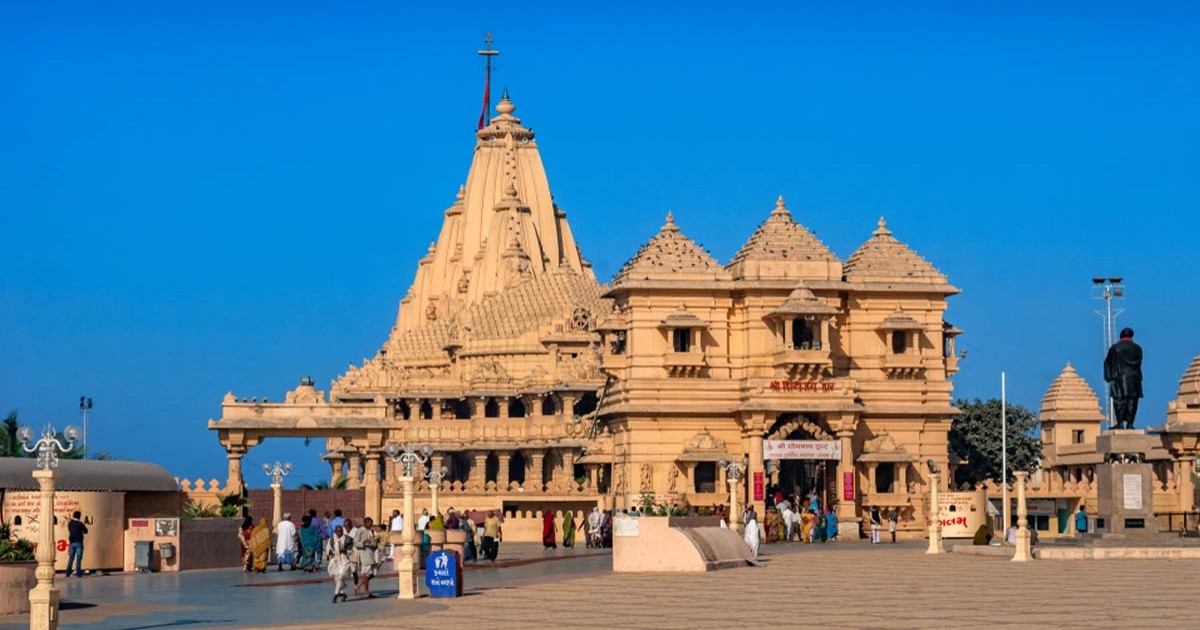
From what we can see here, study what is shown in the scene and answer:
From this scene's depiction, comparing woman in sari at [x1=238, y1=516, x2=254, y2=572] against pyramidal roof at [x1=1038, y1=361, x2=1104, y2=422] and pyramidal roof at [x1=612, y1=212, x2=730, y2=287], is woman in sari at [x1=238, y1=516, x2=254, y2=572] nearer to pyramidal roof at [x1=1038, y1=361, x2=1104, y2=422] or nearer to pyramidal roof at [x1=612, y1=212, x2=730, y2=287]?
pyramidal roof at [x1=612, y1=212, x2=730, y2=287]

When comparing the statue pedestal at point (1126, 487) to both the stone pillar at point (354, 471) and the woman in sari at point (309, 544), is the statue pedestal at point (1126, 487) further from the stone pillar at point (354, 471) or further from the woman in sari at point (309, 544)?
the stone pillar at point (354, 471)

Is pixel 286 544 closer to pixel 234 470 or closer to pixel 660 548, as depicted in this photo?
pixel 660 548

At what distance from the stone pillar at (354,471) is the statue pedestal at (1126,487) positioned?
5102 centimetres

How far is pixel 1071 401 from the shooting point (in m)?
94.7

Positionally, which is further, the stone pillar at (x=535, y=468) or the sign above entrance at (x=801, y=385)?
the stone pillar at (x=535, y=468)

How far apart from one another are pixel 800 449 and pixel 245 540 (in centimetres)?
2454

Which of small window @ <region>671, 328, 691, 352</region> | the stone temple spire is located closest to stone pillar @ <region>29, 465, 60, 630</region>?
small window @ <region>671, 328, 691, 352</region>

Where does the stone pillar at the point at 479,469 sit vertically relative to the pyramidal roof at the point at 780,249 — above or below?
below

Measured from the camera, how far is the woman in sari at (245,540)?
142 feet

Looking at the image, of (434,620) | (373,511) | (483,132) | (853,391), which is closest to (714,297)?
(853,391)

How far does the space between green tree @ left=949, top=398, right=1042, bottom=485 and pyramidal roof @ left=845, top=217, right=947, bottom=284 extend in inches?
693

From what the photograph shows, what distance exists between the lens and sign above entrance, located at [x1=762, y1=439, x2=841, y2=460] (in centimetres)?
6475

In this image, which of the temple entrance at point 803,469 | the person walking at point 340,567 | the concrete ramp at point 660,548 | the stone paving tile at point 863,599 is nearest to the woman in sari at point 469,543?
the concrete ramp at point 660,548

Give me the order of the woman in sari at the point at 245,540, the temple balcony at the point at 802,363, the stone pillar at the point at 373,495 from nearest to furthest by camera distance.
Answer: the woman in sari at the point at 245,540 < the temple balcony at the point at 802,363 < the stone pillar at the point at 373,495
